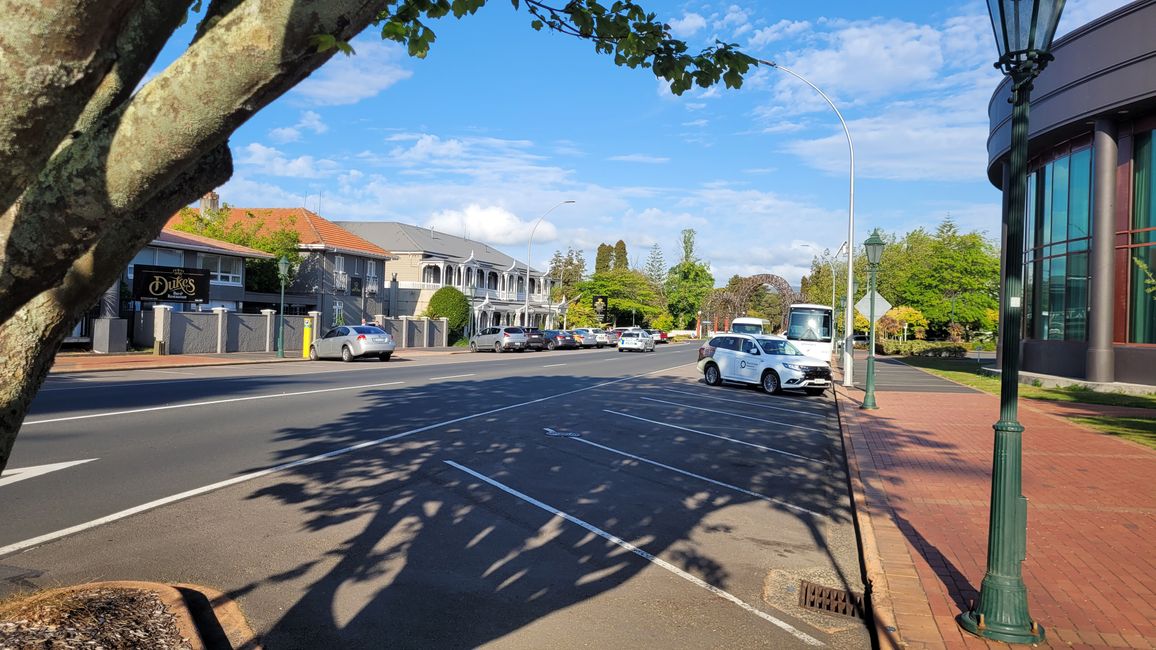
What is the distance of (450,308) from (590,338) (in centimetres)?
1247

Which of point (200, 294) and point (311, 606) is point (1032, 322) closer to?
point (311, 606)

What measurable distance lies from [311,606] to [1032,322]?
27933 mm

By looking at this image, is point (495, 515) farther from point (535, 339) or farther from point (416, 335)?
point (416, 335)

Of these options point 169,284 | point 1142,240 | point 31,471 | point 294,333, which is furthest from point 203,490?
point 294,333

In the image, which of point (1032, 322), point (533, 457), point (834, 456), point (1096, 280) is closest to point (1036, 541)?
point (834, 456)

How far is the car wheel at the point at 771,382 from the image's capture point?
72.4 feet

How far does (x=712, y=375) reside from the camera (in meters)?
24.0

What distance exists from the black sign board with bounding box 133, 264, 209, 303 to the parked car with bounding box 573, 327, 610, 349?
93.6 ft

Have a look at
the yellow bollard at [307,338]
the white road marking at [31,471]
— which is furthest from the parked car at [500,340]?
the white road marking at [31,471]

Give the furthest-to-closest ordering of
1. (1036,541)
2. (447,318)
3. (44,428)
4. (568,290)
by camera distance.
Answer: (568,290), (447,318), (44,428), (1036,541)

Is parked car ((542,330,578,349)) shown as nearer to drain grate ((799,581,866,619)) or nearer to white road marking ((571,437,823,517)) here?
white road marking ((571,437,823,517))

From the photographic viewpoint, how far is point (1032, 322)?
27094 mm

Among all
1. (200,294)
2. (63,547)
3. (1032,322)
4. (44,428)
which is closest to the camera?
(63,547)

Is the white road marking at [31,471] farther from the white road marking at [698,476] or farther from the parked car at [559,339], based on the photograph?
the parked car at [559,339]
